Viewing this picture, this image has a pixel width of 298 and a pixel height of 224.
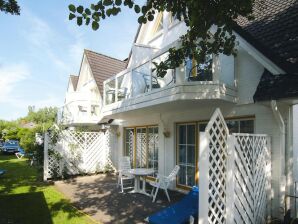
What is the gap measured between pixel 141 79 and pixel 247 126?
4306 millimetres

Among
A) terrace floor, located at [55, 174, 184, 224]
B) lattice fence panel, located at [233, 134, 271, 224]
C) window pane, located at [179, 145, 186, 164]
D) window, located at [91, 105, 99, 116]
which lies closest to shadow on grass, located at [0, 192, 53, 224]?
terrace floor, located at [55, 174, 184, 224]

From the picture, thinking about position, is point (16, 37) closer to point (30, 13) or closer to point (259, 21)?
point (30, 13)

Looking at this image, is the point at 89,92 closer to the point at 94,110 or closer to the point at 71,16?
the point at 94,110

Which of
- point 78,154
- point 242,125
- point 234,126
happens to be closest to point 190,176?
point 234,126

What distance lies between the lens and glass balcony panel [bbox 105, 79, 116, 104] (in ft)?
41.2

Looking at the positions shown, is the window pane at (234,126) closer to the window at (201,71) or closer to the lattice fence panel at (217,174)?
the window at (201,71)

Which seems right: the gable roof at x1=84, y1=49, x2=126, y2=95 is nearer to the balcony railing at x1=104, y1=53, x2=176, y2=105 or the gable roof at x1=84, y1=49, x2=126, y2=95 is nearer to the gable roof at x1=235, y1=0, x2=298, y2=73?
the balcony railing at x1=104, y1=53, x2=176, y2=105

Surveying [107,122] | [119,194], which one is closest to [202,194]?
[119,194]

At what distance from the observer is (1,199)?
977cm

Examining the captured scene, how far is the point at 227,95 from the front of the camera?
8141mm

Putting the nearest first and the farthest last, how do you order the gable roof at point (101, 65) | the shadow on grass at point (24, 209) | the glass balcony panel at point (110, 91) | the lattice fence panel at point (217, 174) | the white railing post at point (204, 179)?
the white railing post at point (204, 179) → the lattice fence panel at point (217, 174) → the shadow on grass at point (24, 209) → the glass balcony panel at point (110, 91) → the gable roof at point (101, 65)

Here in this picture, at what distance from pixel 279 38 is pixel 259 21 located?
185cm

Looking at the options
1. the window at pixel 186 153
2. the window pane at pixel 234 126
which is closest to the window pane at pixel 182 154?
the window at pixel 186 153

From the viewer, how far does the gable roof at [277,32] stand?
7.13 meters
